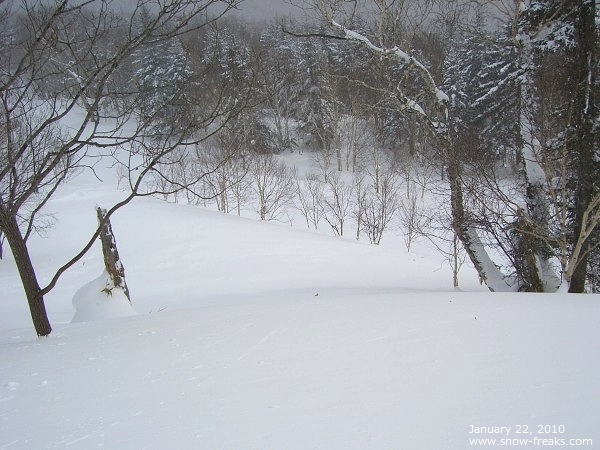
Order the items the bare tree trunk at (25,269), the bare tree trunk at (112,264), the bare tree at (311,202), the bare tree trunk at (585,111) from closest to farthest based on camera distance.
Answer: the bare tree trunk at (25,269) < the bare tree trunk at (585,111) < the bare tree trunk at (112,264) < the bare tree at (311,202)

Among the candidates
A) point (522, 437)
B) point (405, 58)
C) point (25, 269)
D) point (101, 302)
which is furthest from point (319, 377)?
point (405, 58)

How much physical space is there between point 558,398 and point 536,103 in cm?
710

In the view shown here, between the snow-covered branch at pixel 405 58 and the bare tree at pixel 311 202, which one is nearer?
the snow-covered branch at pixel 405 58

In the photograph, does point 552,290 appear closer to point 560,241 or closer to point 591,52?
point 560,241

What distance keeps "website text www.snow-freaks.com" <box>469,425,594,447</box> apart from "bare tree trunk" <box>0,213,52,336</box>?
4703mm

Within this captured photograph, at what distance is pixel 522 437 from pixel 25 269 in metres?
5.19

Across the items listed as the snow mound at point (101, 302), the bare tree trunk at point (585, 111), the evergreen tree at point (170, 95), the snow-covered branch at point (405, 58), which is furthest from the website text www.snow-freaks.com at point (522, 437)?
the snow mound at point (101, 302)

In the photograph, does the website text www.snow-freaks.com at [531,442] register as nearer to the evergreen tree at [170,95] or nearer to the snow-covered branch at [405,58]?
the evergreen tree at [170,95]

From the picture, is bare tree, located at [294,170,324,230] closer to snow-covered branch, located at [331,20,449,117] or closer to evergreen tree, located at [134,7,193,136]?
snow-covered branch, located at [331,20,449,117]

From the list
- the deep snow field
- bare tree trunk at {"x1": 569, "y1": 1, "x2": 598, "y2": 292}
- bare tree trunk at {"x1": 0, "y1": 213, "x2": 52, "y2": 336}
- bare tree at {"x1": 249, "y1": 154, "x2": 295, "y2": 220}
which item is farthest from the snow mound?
bare tree at {"x1": 249, "y1": 154, "x2": 295, "y2": 220}

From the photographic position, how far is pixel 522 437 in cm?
183

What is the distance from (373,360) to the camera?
9.46 ft

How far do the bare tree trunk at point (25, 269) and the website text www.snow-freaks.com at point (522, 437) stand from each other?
185 inches

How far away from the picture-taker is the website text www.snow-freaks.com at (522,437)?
1.75 m
